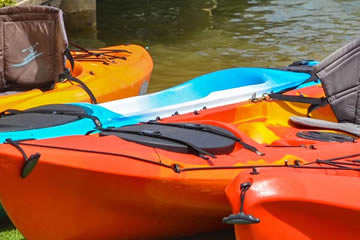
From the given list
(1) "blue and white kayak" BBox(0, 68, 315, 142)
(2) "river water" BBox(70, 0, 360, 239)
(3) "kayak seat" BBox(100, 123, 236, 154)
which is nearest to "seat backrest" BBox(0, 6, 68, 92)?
(1) "blue and white kayak" BBox(0, 68, 315, 142)

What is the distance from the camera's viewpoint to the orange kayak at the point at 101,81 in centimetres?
431

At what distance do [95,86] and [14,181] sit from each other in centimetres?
194

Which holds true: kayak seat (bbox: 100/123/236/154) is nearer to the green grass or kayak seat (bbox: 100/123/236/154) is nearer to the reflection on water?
the green grass

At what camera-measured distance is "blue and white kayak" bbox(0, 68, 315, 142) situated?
Answer: 11.9 ft

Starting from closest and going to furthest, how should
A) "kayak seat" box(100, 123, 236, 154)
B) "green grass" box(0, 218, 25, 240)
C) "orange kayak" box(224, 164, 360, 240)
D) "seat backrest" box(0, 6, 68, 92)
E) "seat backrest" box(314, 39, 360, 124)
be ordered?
"orange kayak" box(224, 164, 360, 240) < "kayak seat" box(100, 123, 236, 154) < "green grass" box(0, 218, 25, 240) < "seat backrest" box(314, 39, 360, 124) < "seat backrest" box(0, 6, 68, 92)

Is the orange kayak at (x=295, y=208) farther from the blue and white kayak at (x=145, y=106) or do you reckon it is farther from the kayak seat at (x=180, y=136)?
the blue and white kayak at (x=145, y=106)

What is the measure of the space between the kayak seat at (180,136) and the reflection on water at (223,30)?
123 inches

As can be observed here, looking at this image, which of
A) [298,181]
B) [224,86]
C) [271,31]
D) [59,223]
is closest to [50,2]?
[271,31]

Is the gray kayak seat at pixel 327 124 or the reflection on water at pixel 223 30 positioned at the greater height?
the gray kayak seat at pixel 327 124

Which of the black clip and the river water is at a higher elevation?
the black clip

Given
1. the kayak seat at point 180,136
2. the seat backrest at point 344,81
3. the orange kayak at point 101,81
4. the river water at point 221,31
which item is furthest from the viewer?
the river water at point 221,31

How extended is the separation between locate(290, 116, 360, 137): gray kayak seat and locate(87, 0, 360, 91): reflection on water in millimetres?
2849

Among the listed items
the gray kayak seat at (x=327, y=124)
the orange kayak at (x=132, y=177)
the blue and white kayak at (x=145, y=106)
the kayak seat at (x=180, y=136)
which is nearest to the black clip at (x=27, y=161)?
the orange kayak at (x=132, y=177)

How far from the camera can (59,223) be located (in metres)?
3.01
